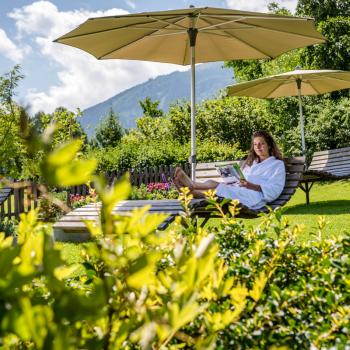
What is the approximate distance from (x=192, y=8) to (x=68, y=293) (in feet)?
23.3

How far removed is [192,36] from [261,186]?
2.61 m

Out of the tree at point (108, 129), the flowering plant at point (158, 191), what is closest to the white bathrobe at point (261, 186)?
the flowering plant at point (158, 191)

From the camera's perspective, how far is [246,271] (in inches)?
65.2

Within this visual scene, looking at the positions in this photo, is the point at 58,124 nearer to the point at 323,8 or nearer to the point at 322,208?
the point at 322,208

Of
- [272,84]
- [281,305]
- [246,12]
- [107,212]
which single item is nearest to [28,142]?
[107,212]

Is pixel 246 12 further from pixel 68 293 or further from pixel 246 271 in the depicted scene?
pixel 68 293

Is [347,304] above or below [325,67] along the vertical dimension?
below

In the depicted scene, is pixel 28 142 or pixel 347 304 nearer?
pixel 28 142

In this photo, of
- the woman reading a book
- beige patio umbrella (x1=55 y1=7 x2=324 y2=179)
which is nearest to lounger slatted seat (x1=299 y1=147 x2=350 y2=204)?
beige patio umbrella (x1=55 y1=7 x2=324 y2=179)

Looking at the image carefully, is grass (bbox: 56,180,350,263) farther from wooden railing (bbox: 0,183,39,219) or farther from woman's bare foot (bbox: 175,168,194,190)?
wooden railing (bbox: 0,183,39,219)

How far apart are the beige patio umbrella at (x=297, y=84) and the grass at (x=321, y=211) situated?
135 cm

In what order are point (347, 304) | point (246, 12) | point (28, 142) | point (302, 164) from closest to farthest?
point (28, 142) < point (347, 304) < point (246, 12) < point (302, 164)

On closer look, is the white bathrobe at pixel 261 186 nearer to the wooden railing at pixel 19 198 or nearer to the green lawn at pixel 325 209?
the green lawn at pixel 325 209

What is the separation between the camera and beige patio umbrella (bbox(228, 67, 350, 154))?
13211 millimetres
